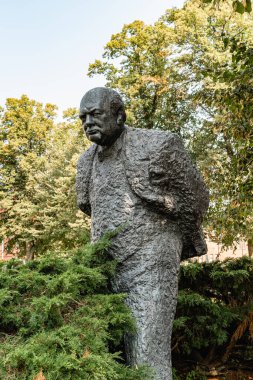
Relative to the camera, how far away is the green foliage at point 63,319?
2.38 metres

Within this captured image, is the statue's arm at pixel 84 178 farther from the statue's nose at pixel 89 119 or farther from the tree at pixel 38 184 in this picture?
the tree at pixel 38 184

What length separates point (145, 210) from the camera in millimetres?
3711

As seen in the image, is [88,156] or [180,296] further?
[180,296]

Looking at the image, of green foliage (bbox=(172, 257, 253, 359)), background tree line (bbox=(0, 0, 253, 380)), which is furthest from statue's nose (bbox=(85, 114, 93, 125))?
green foliage (bbox=(172, 257, 253, 359))

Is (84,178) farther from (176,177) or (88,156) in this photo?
(176,177)

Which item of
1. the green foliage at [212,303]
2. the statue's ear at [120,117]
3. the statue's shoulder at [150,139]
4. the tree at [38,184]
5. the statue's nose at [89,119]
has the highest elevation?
the tree at [38,184]

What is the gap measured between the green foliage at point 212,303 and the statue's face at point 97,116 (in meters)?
2.48

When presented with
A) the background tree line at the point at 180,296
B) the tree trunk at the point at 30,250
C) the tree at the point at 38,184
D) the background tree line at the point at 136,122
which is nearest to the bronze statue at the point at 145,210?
the background tree line at the point at 180,296

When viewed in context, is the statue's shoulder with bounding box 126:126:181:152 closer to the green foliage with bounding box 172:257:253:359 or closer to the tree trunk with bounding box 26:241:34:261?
the green foliage with bounding box 172:257:253:359

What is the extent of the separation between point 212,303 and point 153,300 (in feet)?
7.22

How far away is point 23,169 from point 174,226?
25.6 metres

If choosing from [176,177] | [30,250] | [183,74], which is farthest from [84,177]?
[30,250]

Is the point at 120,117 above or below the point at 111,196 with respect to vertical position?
above

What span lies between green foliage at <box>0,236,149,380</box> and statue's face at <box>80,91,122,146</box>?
91cm
